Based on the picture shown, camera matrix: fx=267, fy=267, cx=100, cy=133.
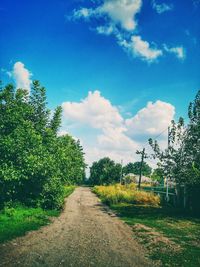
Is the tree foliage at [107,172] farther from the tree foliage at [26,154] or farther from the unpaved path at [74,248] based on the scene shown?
the unpaved path at [74,248]

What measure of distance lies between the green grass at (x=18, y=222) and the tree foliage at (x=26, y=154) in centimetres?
134

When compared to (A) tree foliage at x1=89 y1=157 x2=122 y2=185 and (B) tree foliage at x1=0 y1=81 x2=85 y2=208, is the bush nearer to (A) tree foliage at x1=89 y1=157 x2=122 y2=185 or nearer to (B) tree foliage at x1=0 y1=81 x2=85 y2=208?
(B) tree foliage at x1=0 y1=81 x2=85 y2=208

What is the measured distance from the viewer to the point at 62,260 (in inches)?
361

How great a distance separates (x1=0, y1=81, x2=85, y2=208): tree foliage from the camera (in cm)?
1664

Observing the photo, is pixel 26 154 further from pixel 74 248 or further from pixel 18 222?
pixel 74 248

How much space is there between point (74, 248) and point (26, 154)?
8211 mm

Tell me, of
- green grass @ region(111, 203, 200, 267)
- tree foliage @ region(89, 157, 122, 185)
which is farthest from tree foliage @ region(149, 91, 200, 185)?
tree foliage @ region(89, 157, 122, 185)

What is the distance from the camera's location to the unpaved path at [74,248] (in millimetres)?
9027

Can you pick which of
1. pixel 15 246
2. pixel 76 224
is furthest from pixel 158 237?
pixel 15 246

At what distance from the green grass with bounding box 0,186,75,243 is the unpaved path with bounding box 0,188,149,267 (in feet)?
1.77

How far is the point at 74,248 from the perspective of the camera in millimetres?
10906

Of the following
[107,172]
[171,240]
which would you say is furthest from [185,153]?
[107,172]

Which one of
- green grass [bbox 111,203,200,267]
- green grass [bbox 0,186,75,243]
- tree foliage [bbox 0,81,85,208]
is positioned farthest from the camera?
tree foliage [bbox 0,81,85,208]

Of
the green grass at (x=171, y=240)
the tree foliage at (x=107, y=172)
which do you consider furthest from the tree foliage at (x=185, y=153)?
the tree foliage at (x=107, y=172)
